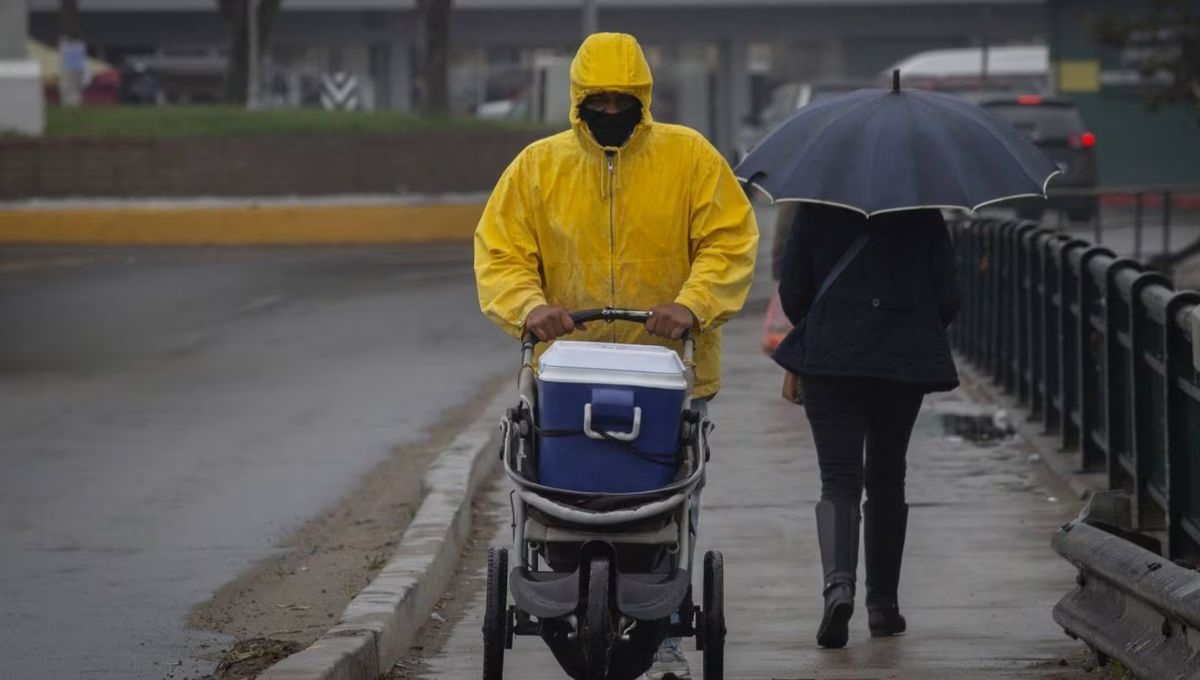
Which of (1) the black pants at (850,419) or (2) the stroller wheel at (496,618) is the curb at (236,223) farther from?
(2) the stroller wheel at (496,618)

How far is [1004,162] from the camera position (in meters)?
6.90

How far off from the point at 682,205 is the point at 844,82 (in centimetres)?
2231

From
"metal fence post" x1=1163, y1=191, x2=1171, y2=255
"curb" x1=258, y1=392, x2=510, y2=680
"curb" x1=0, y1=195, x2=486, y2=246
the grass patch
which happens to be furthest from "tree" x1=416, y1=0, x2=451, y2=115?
"curb" x1=258, y1=392, x2=510, y2=680

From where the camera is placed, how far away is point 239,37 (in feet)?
107

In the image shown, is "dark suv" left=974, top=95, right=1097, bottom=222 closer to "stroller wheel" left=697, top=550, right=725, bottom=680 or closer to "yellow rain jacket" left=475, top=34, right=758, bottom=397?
"yellow rain jacket" left=475, top=34, right=758, bottom=397

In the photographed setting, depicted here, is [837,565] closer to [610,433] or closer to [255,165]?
[610,433]

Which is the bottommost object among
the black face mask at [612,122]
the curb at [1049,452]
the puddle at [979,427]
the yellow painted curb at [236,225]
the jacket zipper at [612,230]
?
the yellow painted curb at [236,225]

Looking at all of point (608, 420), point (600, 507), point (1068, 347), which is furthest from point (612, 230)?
point (1068, 347)

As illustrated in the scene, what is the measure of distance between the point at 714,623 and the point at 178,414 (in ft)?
26.0

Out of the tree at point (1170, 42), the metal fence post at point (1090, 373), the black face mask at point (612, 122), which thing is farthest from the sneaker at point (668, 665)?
the tree at point (1170, 42)

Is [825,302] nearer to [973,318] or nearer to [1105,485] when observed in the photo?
[1105,485]

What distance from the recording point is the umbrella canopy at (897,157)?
6711mm

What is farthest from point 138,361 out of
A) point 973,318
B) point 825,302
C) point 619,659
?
point 619,659

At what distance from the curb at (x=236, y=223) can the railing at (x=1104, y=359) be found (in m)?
13.3
